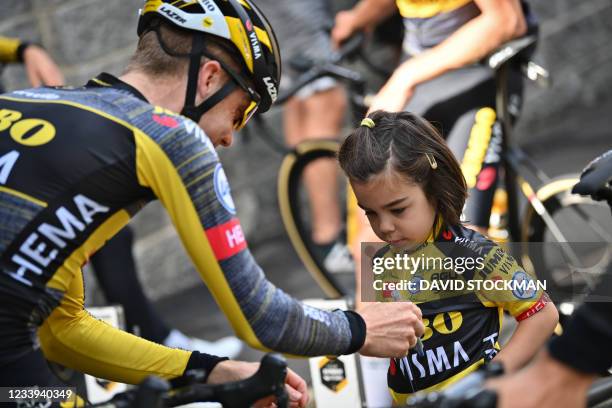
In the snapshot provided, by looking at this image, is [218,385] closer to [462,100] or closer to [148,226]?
[462,100]

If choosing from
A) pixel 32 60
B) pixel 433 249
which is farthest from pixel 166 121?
pixel 32 60

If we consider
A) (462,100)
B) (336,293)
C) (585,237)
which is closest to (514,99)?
(462,100)

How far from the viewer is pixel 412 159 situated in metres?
3.20

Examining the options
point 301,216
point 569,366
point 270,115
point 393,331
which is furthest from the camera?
point 270,115

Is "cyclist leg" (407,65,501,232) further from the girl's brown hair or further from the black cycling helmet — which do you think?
the black cycling helmet

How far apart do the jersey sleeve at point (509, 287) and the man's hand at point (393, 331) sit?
31 cm

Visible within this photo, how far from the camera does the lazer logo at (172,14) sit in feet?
9.73

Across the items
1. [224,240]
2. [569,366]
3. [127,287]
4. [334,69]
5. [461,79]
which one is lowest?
[127,287]

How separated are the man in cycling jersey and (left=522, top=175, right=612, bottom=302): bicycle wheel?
1978 mm

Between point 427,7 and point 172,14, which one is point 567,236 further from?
point 172,14

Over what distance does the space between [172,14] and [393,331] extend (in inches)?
41.3

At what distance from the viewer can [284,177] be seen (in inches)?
237

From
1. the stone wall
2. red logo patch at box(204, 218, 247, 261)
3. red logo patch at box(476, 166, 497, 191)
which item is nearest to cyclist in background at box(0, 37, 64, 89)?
the stone wall

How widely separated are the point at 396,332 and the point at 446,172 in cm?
61
